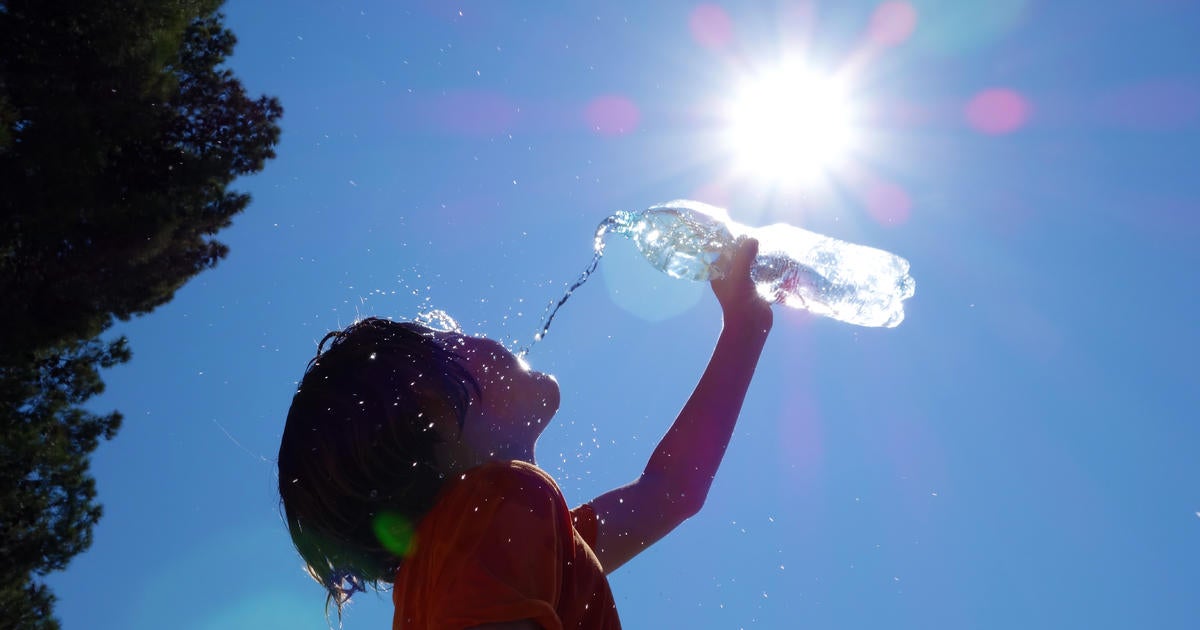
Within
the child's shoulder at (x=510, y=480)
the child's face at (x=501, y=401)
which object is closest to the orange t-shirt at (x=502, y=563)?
the child's shoulder at (x=510, y=480)

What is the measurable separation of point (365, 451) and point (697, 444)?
1.14 meters

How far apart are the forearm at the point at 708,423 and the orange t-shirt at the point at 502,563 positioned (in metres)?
0.77

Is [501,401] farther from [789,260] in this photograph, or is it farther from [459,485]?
[789,260]

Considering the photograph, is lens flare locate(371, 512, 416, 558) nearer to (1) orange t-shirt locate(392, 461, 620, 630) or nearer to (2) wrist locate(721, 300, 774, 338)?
(1) orange t-shirt locate(392, 461, 620, 630)

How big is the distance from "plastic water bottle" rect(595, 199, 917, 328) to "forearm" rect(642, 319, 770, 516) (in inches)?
55.2

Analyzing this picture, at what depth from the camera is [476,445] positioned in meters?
2.11

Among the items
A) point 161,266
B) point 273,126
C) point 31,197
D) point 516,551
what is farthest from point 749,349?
point 273,126

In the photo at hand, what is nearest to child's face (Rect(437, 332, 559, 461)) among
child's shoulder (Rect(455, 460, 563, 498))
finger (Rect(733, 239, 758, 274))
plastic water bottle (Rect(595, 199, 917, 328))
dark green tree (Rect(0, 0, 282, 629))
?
child's shoulder (Rect(455, 460, 563, 498))

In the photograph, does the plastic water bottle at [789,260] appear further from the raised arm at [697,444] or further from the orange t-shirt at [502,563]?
A: the orange t-shirt at [502,563]

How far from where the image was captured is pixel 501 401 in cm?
227

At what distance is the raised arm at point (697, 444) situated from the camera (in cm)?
244

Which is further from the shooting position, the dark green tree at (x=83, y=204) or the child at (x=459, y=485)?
the dark green tree at (x=83, y=204)

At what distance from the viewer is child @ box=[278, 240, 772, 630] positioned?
1.49 metres

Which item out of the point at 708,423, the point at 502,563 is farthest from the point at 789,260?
the point at 502,563
